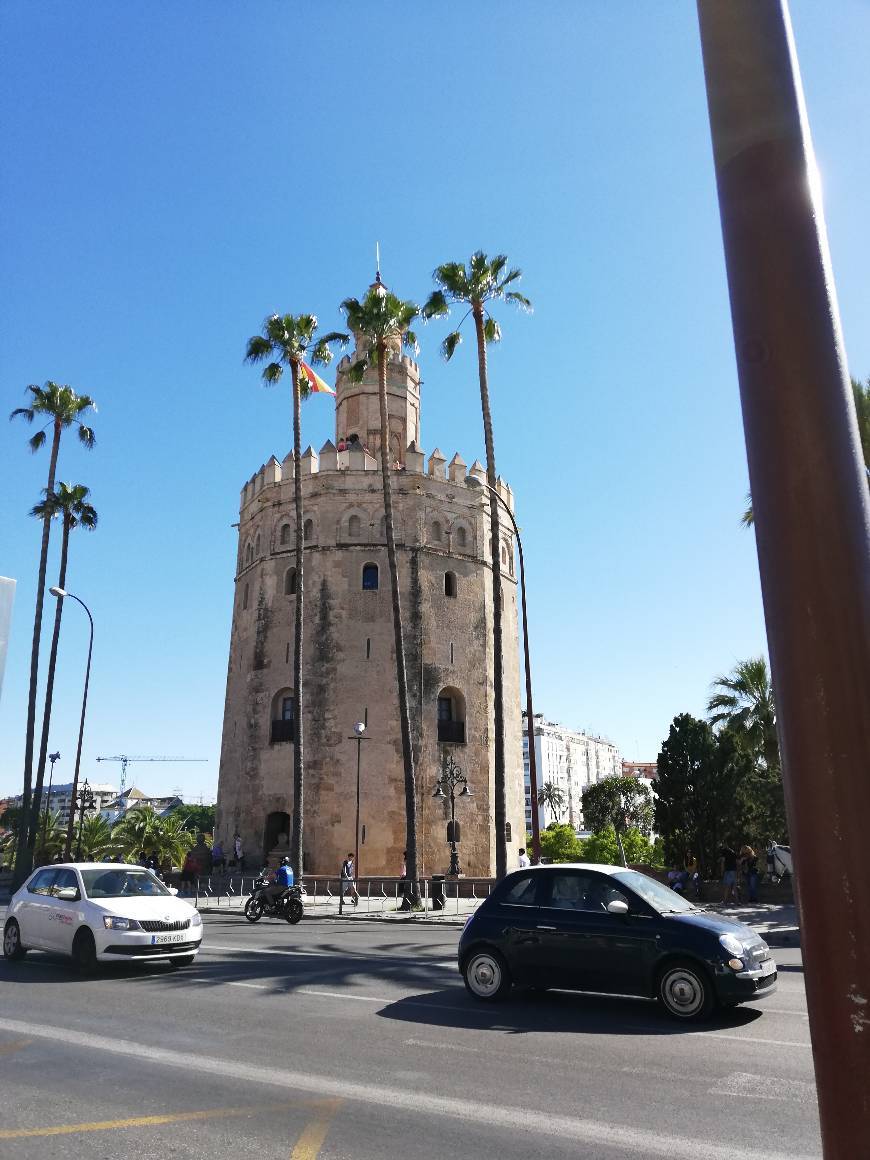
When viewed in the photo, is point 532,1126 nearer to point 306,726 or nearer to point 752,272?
point 752,272

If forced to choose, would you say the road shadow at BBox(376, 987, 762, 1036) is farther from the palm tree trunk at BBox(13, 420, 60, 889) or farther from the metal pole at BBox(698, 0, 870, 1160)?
the palm tree trunk at BBox(13, 420, 60, 889)

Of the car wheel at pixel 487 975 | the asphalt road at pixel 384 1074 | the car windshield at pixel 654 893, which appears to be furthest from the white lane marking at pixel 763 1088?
the car wheel at pixel 487 975

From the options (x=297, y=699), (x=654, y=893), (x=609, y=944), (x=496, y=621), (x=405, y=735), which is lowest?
(x=609, y=944)

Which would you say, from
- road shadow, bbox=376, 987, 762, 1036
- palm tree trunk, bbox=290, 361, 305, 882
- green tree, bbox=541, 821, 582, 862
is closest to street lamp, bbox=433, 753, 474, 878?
palm tree trunk, bbox=290, 361, 305, 882

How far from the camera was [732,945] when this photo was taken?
7.56 meters

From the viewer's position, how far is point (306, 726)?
3281 centimetres

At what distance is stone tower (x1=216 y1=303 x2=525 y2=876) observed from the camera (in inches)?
1261

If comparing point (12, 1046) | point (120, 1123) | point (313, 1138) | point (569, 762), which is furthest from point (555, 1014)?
point (569, 762)

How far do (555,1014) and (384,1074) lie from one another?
2.65m

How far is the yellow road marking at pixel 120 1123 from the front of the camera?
15.5 feet

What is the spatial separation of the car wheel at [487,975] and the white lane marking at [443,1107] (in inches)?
112

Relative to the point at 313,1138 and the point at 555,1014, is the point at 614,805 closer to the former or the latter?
the point at 555,1014

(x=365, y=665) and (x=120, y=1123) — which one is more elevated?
(x=365, y=665)

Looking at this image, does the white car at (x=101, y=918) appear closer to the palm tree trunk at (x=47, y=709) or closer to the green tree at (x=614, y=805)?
the palm tree trunk at (x=47, y=709)
